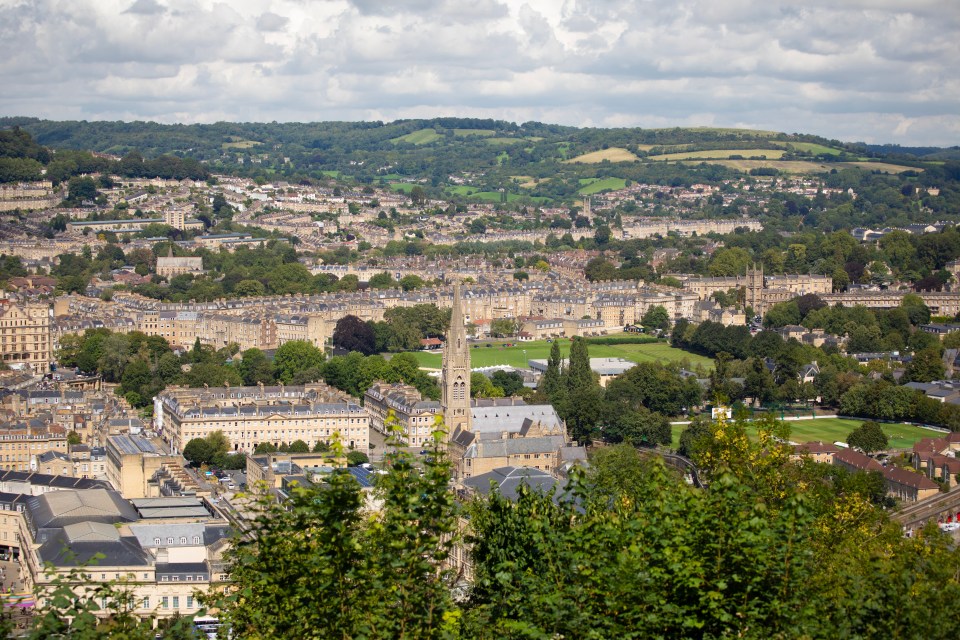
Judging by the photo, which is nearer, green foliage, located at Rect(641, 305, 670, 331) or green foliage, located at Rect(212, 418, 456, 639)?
green foliage, located at Rect(212, 418, 456, 639)

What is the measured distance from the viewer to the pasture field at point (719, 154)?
179875 millimetres

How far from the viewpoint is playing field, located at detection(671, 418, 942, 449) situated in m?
50.0

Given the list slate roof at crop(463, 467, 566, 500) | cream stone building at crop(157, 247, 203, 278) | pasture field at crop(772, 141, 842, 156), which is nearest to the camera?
slate roof at crop(463, 467, 566, 500)

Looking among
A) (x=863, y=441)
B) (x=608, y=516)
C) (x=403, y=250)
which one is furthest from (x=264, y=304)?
(x=608, y=516)

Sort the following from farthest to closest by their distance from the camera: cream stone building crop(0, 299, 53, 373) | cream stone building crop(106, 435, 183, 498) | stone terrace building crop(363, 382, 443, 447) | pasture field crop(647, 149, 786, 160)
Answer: pasture field crop(647, 149, 786, 160)
cream stone building crop(0, 299, 53, 373)
stone terrace building crop(363, 382, 443, 447)
cream stone building crop(106, 435, 183, 498)

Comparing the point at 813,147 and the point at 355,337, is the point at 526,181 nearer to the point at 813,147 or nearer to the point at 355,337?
the point at 813,147

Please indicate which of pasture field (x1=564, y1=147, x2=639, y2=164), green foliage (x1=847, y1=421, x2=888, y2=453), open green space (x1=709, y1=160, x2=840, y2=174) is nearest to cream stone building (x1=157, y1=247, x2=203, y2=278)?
green foliage (x1=847, y1=421, x2=888, y2=453)

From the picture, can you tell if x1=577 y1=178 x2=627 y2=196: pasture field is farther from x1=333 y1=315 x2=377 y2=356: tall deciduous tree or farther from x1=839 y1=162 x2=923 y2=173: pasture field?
x1=333 y1=315 x2=377 y2=356: tall deciduous tree

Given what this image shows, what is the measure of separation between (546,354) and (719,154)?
115 metres

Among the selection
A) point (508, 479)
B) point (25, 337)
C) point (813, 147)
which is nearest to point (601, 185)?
point (813, 147)

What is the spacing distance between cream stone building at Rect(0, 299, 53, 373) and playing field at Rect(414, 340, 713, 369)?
694 inches

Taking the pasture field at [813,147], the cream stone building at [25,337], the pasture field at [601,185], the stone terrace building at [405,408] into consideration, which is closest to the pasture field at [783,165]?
the pasture field at [813,147]

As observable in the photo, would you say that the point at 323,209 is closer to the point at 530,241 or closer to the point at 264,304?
the point at 530,241

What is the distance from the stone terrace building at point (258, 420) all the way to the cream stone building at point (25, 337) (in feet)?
58.4
